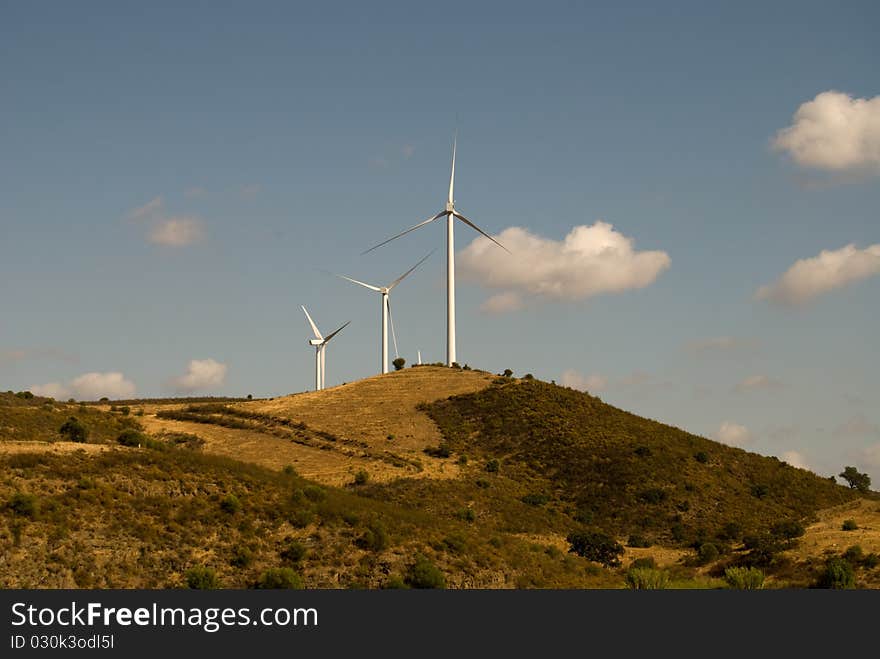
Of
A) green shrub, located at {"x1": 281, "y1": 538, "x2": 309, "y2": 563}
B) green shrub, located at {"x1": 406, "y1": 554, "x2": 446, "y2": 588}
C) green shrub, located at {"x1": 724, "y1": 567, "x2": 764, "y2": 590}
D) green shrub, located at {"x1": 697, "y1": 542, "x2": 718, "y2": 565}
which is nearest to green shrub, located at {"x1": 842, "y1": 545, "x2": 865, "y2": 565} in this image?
green shrub, located at {"x1": 724, "y1": 567, "x2": 764, "y2": 590}

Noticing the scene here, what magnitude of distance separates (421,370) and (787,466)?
6754 centimetres

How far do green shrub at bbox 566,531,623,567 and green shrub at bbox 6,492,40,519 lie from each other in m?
45.8

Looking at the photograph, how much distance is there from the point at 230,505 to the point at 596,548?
34.8 meters

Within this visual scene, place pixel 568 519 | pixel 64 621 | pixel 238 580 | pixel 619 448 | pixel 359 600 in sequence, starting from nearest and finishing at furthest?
pixel 64 621, pixel 359 600, pixel 238 580, pixel 568 519, pixel 619 448

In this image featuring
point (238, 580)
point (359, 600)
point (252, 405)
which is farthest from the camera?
point (252, 405)

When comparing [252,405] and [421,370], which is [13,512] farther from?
[421,370]

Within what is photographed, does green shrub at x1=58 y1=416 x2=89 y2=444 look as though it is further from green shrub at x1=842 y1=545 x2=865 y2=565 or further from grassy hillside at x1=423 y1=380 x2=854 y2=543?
green shrub at x1=842 y1=545 x2=865 y2=565

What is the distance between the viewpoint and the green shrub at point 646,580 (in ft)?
203

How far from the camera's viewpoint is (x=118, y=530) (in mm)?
54656

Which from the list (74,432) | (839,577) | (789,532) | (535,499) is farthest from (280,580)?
(535,499)

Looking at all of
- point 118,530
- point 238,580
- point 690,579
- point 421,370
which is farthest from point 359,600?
point 421,370

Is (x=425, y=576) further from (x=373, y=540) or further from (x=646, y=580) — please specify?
(x=646, y=580)

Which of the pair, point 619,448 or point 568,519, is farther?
point 619,448

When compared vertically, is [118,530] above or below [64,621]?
above
